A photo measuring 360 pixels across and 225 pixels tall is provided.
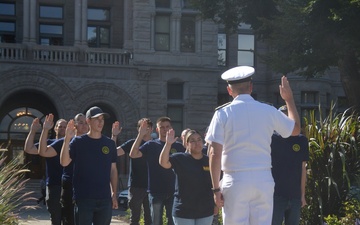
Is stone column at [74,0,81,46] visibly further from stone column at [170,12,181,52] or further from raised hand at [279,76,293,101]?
raised hand at [279,76,293,101]

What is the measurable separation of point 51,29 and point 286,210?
31.4 m

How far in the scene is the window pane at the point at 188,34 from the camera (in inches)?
1517

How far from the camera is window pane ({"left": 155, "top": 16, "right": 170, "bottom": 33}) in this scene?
38.2 metres

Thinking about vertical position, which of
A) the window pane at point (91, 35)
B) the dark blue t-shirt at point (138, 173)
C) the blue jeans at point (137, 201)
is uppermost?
the window pane at point (91, 35)

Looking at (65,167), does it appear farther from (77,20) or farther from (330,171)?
(77,20)

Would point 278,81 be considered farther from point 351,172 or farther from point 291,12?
point 351,172

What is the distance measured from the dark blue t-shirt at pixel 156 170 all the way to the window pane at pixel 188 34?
1089 inches

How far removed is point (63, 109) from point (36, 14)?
5641 millimetres

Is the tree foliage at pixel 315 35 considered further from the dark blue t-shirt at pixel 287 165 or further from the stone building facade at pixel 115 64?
the stone building facade at pixel 115 64

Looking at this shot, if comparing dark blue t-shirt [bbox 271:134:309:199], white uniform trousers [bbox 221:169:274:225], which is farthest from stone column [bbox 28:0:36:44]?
white uniform trousers [bbox 221:169:274:225]

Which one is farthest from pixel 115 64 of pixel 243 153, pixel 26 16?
pixel 243 153

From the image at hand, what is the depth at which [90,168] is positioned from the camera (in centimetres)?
890

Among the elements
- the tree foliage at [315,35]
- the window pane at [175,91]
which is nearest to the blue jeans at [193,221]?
the tree foliage at [315,35]

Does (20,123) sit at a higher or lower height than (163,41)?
lower
